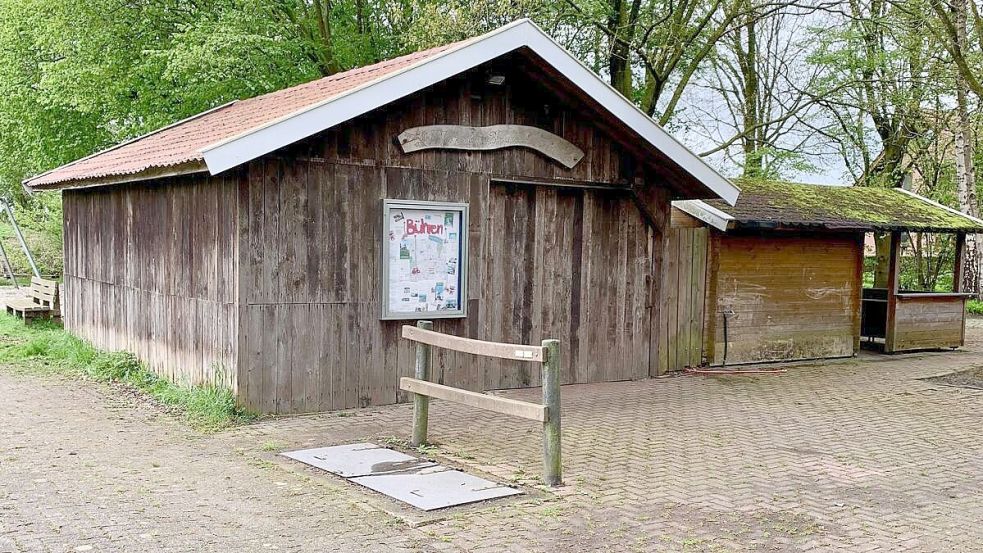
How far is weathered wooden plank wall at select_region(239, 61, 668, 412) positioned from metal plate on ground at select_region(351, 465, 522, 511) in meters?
2.82

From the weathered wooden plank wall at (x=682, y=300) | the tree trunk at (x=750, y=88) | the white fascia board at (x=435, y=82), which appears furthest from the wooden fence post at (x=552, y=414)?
the tree trunk at (x=750, y=88)

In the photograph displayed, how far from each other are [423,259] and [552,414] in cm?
390

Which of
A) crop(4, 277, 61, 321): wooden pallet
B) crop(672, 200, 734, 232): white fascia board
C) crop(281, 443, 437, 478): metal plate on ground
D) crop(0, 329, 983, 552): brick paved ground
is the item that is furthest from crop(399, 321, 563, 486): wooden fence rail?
crop(4, 277, 61, 321): wooden pallet

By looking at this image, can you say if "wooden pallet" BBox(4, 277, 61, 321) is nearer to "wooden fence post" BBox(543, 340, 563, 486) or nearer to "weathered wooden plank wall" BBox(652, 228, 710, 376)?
"weathered wooden plank wall" BBox(652, 228, 710, 376)

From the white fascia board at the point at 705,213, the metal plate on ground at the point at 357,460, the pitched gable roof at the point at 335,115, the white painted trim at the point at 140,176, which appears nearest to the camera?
the metal plate on ground at the point at 357,460

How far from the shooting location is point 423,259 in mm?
10594

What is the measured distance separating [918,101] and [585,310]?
578 inches

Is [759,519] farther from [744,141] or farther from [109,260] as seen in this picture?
[744,141]

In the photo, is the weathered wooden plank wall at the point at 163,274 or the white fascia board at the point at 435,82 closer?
the white fascia board at the point at 435,82

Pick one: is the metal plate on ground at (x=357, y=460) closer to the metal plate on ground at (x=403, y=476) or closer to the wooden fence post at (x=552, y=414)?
the metal plate on ground at (x=403, y=476)

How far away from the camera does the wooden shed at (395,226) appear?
9594 mm

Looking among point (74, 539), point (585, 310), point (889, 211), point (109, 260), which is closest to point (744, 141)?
point (889, 211)

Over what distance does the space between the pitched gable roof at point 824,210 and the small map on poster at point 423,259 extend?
14.5ft

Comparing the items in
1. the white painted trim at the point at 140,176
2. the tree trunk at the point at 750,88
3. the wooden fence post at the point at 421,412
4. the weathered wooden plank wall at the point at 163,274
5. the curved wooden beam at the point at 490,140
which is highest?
the tree trunk at the point at 750,88
